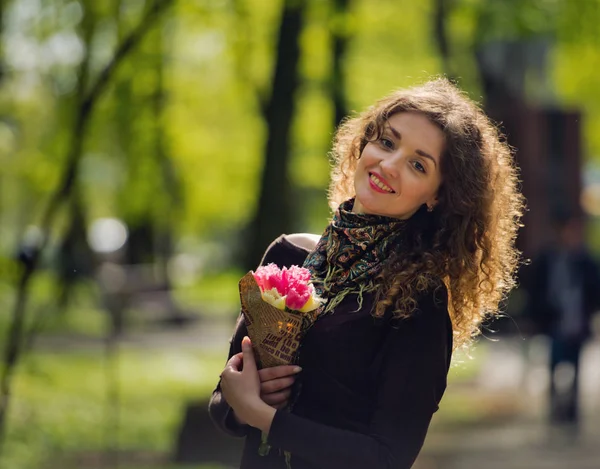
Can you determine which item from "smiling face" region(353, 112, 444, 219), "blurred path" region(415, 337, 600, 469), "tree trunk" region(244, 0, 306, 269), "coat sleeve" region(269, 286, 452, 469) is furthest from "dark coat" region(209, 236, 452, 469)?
"tree trunk" region(244, 0, 306, 269)

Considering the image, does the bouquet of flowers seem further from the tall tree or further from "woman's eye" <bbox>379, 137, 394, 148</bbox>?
the tall tree

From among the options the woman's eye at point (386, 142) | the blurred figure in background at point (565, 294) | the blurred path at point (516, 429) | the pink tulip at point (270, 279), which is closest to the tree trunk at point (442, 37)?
the blurred figure in background at point (565, 294)

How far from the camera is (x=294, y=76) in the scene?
10945mm

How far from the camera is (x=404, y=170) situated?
2.81 m

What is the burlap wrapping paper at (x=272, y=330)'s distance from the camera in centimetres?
274

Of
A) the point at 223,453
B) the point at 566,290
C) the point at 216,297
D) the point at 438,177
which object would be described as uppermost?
the point at 438,177

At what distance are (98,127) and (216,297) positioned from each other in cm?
2671

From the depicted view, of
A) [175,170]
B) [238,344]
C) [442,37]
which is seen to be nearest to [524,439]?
[442,37]

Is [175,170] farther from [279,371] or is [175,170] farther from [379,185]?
[279,371]

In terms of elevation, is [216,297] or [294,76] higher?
[294,76]

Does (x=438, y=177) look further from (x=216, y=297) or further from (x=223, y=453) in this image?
(x=216, y=297)

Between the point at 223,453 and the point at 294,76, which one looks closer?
the point at 223,453

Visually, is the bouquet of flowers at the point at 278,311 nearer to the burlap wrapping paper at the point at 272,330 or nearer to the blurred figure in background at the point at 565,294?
the burlap wrapping paper at the point at 272,330

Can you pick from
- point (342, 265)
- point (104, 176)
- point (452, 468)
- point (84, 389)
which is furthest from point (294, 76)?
point (104, 176)
